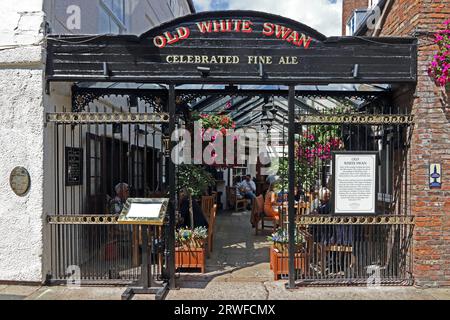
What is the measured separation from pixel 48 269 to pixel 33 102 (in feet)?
7.85

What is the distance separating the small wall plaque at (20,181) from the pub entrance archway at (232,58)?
41 centimetres

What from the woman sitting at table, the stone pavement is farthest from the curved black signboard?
the woman sitting at table

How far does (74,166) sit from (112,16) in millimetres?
4372

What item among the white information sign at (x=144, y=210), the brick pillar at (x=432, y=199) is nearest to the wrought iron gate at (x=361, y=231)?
the brick pillar at (x=432, y=199)

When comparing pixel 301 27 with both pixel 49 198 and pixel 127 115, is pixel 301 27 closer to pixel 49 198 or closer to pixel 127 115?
pixel 127 115

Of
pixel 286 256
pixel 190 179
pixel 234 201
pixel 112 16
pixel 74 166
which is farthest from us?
pixel 234 201

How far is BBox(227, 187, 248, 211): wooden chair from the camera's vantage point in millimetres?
16203

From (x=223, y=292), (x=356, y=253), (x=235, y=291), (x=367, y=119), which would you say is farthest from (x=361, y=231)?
(x=223, y=292)

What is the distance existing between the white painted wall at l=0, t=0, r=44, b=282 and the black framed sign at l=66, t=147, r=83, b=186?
2.23 ft

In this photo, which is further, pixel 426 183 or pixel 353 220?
pixel 353 220

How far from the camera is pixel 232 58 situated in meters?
6.56

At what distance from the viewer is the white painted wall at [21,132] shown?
20.8 ft

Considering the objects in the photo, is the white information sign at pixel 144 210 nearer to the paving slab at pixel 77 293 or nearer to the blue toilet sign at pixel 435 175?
the paving slab at pixel 77 293

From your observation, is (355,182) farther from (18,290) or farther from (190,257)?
(18,290)
